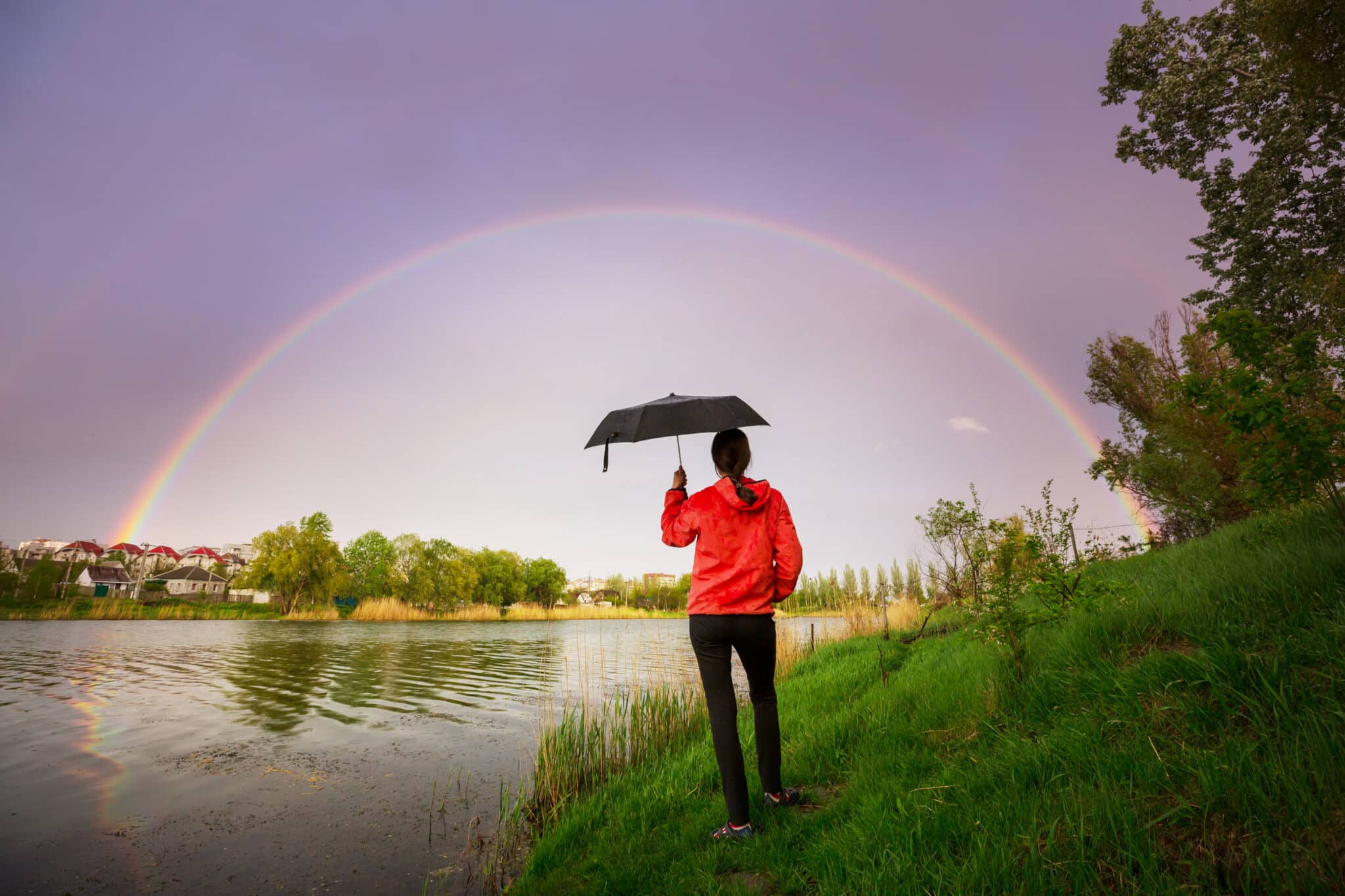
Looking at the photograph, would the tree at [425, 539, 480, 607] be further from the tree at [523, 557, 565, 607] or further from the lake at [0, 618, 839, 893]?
A: the lake at [0, 618, 839, 893]

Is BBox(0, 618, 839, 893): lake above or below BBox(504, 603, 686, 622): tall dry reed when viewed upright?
below

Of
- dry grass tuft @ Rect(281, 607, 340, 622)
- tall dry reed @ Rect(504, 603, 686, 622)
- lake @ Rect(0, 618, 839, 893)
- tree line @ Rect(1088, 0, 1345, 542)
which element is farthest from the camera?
tall dry reed @ Rect(504, 603, 686, 622)

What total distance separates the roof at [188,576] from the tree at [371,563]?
3104 centimetres


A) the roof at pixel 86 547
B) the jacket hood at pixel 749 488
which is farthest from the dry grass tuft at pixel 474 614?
the roof at pixel 86 547

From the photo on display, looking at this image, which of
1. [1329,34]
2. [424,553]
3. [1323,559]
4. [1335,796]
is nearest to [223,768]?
[1335,796]

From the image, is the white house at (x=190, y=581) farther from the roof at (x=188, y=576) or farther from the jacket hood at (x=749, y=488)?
the jacket hood at (x=749, y=488)

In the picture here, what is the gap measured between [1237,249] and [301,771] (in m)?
20.5

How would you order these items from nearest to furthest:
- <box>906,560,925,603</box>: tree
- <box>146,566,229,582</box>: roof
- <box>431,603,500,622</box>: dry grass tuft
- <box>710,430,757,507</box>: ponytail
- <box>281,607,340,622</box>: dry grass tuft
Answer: <box>710,430,757,507</box>: ponytail, <box>906,560,925,603</box>: tree, <box>281,607,340,622</box>: dry grass tuft, <box>431,603,500,622</box>: dry grass tuft, <box>146,566,229,582</box>: roof

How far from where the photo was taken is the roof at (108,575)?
72.2 m

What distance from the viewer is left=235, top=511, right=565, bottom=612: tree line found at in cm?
4700

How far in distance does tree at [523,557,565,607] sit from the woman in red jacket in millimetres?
72440

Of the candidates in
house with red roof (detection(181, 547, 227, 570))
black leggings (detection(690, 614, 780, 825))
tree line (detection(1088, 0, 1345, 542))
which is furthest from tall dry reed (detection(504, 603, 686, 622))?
house with red roof (detection(181, 547, 227, 570))

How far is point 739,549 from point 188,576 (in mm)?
104005

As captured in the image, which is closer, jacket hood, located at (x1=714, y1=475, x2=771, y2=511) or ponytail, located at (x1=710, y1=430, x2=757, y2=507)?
jacket hood, located at (x1=714, y1=475, x2=771, y2=511)
